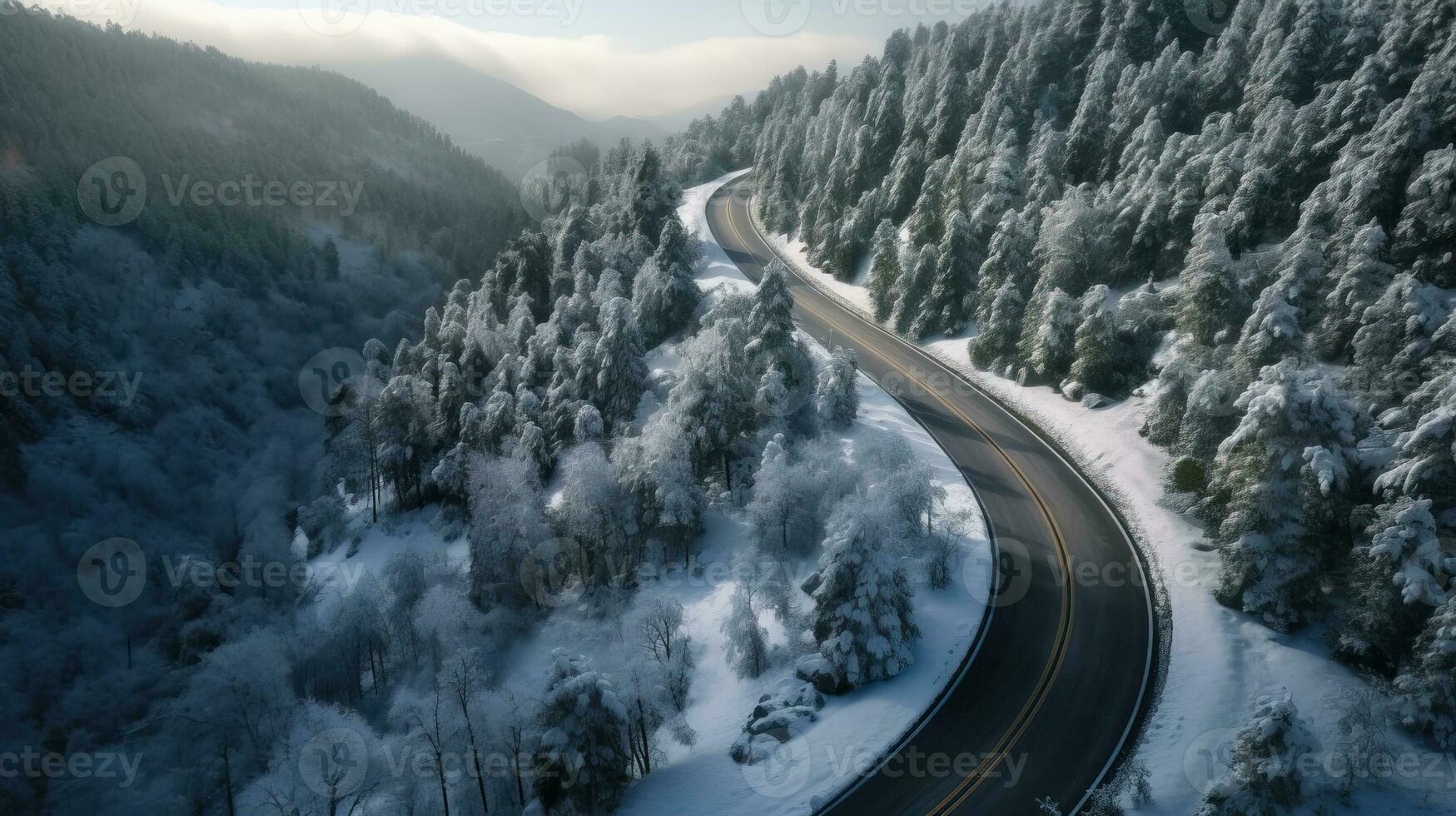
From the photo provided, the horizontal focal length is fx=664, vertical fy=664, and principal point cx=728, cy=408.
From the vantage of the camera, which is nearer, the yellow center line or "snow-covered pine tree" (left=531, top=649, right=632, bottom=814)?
the yellow center line

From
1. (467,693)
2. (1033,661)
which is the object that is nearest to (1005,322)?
(1033,661)

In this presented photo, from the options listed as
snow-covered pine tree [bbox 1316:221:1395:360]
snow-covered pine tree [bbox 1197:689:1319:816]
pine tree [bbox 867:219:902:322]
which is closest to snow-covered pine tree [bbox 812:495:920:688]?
snow-covered pine tree [bbox 1197:689:1319:816]

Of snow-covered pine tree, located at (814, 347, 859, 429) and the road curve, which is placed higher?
snow-covered pine tree, located at (814, 347, 859, 429)

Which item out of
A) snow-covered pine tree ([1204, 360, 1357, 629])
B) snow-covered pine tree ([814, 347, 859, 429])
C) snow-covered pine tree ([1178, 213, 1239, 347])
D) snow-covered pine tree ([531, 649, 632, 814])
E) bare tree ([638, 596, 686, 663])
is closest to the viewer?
snow-covered pine tree ([531, 649, 632, 814])

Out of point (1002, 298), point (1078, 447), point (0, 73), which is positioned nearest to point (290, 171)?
point (0, 73)

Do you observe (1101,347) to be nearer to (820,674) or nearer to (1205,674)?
(1205,674)

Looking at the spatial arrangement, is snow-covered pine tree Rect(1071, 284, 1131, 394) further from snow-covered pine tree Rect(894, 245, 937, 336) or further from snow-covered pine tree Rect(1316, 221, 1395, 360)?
snow-covered pine tree Rect(894, 245, 937, 336)

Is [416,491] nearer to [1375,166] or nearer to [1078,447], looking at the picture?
[1078,447]

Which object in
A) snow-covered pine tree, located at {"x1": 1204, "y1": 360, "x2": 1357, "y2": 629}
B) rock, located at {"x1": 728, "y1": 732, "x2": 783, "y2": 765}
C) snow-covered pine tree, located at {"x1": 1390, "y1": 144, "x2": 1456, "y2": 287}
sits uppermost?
snow-covered pine tree, located at {"x1": 1390, "y1": 144, "x2": 1456, "y2": 287}
